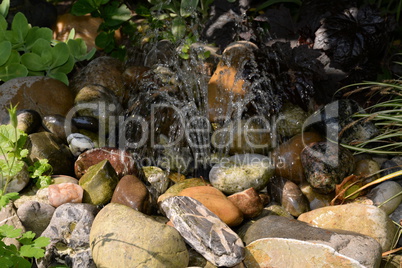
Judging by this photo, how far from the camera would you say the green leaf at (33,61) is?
13.8 ft

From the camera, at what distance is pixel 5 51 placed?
3949mm

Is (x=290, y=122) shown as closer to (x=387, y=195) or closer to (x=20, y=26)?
(x=387, y=195)

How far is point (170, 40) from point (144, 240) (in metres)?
2.91

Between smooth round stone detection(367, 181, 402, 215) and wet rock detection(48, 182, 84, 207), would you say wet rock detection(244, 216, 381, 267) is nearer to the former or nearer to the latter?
smooth round stone detection(367, 181, 402, 215)

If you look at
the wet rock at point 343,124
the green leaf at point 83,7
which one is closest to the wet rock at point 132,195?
the wet rock at point 343,124

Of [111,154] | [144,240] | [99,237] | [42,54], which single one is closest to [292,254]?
[144,240]

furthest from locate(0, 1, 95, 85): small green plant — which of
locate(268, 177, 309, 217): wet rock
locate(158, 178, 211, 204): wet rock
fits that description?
locate(268, 177, 309, 217): wet rock

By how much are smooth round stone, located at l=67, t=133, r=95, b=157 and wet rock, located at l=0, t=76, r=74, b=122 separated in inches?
20.3

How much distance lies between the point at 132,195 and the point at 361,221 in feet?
4.84

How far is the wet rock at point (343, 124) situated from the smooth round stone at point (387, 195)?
0.45 meters

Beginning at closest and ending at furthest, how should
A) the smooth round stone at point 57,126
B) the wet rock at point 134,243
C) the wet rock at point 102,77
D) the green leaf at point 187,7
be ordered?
the wet rock at point 134,243 → the smooth round stone at point 57,126 → the wet rock at point 102,77 → the green leaf at point 187,7

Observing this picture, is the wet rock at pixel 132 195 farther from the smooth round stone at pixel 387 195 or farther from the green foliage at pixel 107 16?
the green foliage at pixel 107 16

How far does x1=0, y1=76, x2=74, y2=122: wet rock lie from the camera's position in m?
3.98

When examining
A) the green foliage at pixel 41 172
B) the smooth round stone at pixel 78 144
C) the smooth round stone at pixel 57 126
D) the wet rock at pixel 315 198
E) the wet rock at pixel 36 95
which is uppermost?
the wet rock at pixel 36 95
